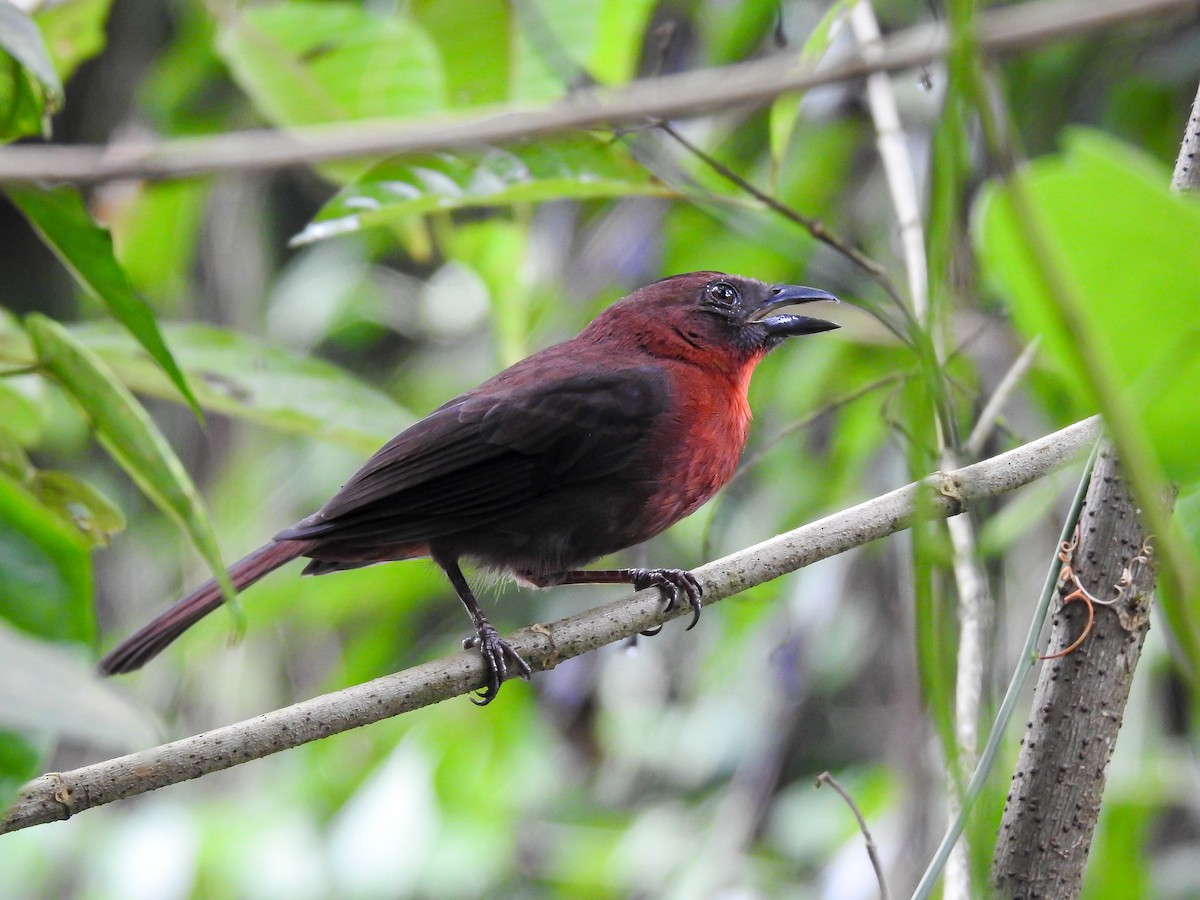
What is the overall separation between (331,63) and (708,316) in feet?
3.59

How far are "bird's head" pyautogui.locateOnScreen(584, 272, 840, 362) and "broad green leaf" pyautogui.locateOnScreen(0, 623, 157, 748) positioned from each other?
2.50m

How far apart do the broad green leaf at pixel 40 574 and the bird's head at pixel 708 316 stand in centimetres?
229

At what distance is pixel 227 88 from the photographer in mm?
4852

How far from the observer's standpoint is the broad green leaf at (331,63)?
265 cm

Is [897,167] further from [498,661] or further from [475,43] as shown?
[498,661]

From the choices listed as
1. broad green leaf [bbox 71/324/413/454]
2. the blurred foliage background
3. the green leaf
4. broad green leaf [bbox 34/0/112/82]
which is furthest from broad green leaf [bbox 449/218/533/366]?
broad green leaf [bbox 34/0/112/82]

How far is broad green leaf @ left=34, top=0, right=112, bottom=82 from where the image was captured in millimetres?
2557

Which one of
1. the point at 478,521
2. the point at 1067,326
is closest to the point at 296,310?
the point at 478,521

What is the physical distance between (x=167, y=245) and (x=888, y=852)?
9.90 feet

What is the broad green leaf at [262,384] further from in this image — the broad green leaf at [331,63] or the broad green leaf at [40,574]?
the broad green leaf at [40,574]

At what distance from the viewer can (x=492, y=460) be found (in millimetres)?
2781

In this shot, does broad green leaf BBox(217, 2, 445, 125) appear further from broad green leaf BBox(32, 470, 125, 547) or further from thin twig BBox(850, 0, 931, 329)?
broad green leaf BBox(32, 470, 125, 547)

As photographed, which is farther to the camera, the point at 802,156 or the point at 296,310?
the point at 296,310

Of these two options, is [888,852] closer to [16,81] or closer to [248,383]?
[248,383]
